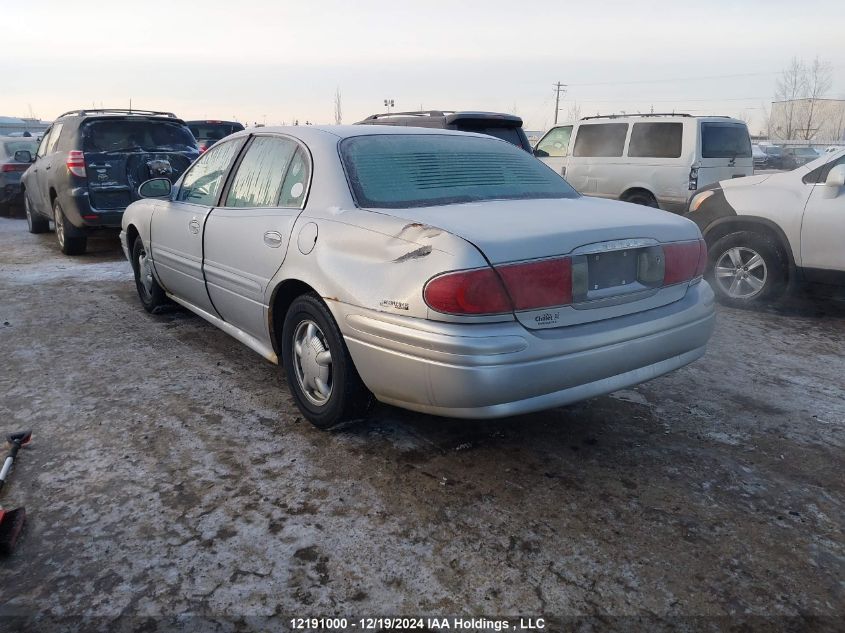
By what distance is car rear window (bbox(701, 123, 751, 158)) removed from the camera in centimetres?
976

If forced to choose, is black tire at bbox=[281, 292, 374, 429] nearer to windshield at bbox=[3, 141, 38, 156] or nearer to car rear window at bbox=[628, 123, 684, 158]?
car rear window at bbox=[628, 123, 684, 158]

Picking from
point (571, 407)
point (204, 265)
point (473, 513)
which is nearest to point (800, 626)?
point (473, 513)

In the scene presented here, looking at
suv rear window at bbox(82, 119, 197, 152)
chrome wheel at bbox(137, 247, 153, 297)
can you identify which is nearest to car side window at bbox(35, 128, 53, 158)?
suv rear window at bbox(82, 119, 197, 152)

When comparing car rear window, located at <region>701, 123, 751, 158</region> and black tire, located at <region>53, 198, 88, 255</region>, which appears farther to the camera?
car rear window, located at <region>701, 123, 751, 158</region>

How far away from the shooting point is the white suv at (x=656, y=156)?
971cm

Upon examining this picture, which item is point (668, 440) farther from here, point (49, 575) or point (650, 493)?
point (49, 575)

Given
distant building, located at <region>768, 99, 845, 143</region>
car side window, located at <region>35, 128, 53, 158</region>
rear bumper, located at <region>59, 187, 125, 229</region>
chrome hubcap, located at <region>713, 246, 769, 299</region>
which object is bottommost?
chrome hubcap, located at <region>713, 246, 769, 299</region>

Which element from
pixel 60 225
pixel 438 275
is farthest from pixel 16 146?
pixel 438 275

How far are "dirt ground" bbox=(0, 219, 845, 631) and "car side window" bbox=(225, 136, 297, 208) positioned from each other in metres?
1.13

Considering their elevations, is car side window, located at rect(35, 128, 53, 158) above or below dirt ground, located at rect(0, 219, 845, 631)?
above

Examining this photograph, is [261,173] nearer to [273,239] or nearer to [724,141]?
[273,239]

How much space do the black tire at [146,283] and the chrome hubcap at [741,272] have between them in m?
5.15

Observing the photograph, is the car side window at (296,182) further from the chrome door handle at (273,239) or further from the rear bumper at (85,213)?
the rear bumper at (85,213)

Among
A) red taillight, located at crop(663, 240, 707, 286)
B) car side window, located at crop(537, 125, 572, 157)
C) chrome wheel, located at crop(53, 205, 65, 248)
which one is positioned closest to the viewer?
red taillight, located at crop(663, 240, 707, 286)
